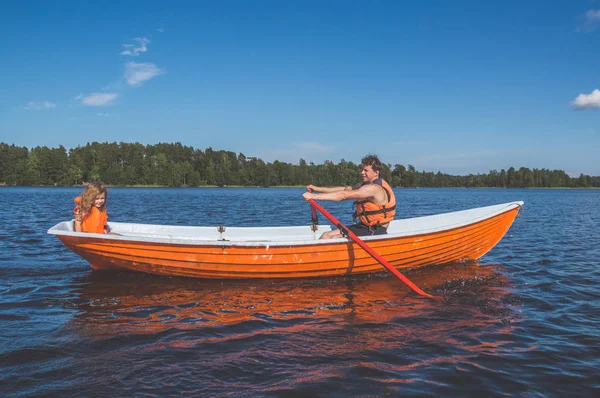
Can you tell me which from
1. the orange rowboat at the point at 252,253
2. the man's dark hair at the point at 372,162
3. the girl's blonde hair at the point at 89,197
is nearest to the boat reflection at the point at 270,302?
the orange rowboat at the point at 252,253

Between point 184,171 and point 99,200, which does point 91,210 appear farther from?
point 184,171

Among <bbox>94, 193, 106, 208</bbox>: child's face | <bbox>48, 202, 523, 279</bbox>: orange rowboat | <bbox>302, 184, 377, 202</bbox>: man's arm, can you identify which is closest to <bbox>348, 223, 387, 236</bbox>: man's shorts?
<bbox>48, 202, 523, 279</bbox>: orange rowboat

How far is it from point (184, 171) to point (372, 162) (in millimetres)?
119915

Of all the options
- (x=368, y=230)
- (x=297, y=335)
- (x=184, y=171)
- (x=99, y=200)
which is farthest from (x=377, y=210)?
(x=184, y=171)

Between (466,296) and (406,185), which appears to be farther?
(406,185)

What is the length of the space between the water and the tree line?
10062 cm

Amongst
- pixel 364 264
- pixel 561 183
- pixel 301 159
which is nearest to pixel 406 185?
pixel 301 159

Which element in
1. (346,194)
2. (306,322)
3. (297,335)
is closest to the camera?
(297,335)

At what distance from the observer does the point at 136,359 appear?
4.36 metres

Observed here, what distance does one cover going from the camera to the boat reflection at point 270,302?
5.53 meters

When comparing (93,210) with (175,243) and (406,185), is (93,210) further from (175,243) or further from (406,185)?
(406,185)

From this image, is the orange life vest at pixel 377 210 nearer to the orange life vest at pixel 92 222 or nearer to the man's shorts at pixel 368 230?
the man's shorts at pixel 368 230

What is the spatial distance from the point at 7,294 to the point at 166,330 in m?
3.35

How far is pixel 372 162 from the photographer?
7867 millimetres
